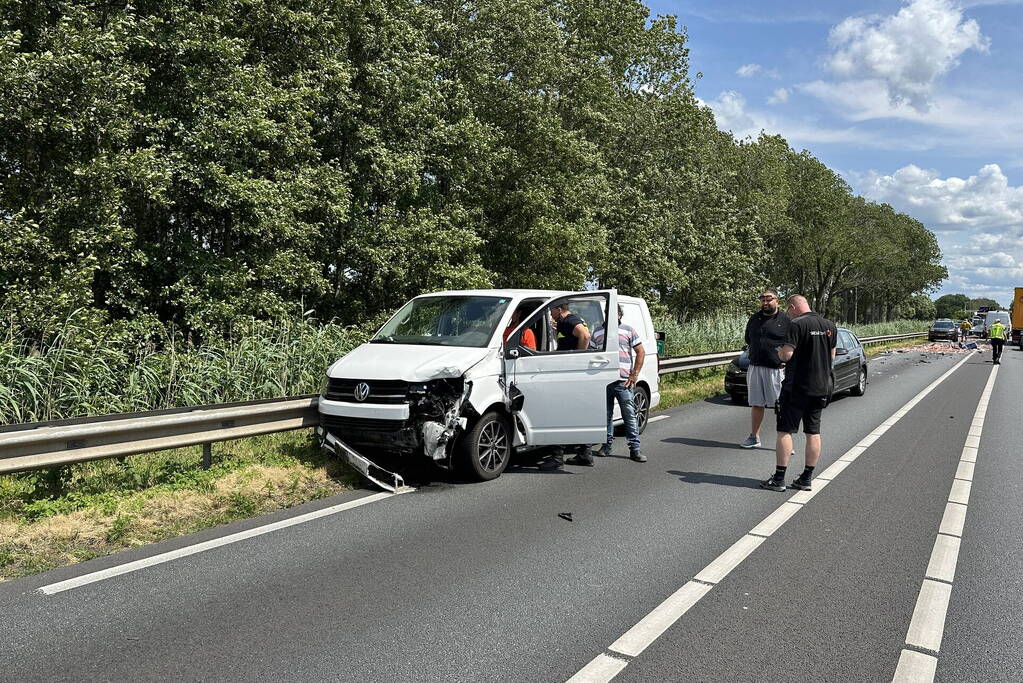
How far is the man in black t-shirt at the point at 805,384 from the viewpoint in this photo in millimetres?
7109

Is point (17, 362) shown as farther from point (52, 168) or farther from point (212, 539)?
point (52, 168)

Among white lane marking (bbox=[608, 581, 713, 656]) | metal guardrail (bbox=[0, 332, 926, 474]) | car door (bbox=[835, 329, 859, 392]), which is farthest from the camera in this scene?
car door (bbox=[835, 329, 859, 392])

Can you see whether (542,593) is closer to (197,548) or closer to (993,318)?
(197,548)

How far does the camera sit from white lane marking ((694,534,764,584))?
482cm

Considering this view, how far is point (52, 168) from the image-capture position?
39.5 ft

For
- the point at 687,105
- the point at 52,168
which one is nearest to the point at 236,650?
the point at 52,168

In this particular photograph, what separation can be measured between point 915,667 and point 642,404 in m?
6.83

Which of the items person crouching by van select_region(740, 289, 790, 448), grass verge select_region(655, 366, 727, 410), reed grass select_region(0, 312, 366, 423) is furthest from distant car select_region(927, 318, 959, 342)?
reed grass select_region(0, 312, 366, 423)

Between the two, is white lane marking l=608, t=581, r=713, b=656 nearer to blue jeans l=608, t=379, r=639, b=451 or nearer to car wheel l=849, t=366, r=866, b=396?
blue jeans l=608, t=379, r=639, b=451

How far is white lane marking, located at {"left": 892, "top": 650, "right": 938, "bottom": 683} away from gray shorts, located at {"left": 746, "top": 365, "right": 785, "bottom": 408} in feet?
19.7

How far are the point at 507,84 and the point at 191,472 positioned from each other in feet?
58.5

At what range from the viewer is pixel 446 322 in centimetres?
820

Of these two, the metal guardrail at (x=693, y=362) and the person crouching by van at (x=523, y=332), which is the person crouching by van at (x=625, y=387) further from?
the metal guardrail at (x=693, y=362)

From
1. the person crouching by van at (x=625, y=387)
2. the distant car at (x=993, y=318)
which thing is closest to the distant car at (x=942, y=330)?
the distant car at (x=993, y=318)
